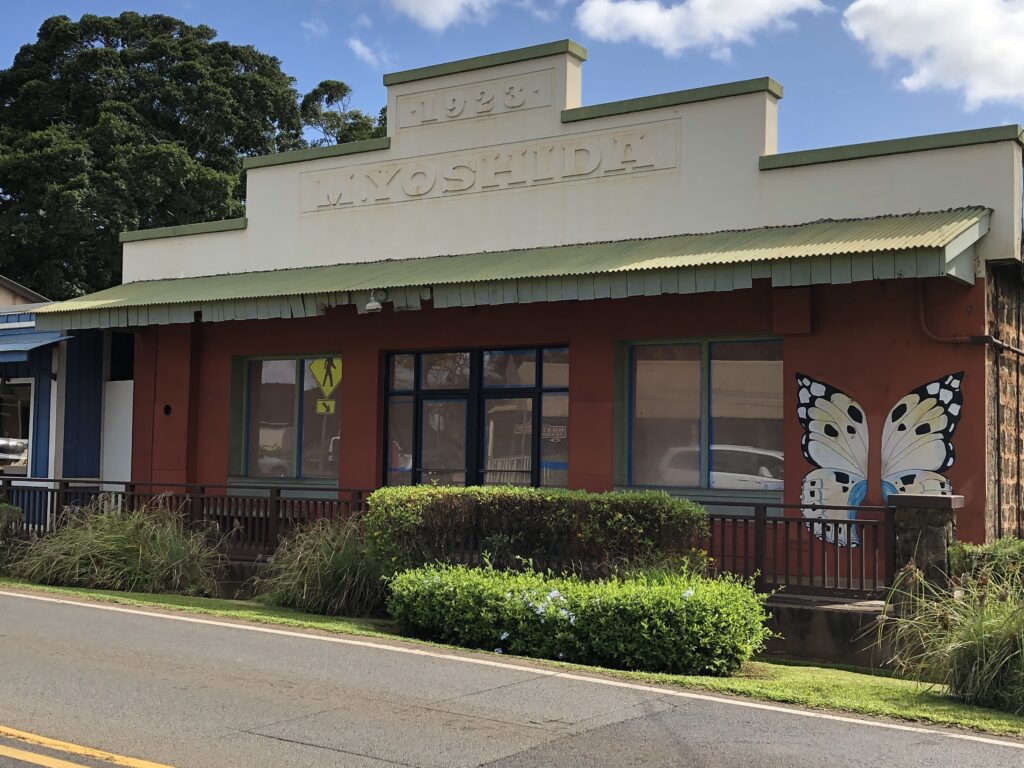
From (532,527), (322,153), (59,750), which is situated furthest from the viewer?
(322,153)

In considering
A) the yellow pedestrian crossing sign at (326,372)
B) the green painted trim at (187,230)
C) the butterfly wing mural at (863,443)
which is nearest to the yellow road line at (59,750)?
the butterfly wing mural at (863,443)

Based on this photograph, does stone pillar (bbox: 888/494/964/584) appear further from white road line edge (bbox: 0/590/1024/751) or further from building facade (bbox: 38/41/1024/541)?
white road line edge (bbox: 0/590/1024/751)

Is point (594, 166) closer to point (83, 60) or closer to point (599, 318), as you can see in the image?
point (599, 318)

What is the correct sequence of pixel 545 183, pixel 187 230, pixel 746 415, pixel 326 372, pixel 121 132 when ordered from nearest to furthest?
pixel 746 415, pixel 545 183, pixel 326 372, pixel 187 230, pixel 121 132

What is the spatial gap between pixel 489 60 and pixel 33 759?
40.0ft

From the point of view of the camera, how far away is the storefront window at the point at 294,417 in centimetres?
1755

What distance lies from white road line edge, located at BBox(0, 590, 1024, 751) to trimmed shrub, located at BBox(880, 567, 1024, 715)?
0.99 m

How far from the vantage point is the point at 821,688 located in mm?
8516

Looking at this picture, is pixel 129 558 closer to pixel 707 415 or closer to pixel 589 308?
pixel 589 308

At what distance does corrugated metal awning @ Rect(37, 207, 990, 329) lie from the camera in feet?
38.8

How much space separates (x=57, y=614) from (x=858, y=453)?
8.83 metres

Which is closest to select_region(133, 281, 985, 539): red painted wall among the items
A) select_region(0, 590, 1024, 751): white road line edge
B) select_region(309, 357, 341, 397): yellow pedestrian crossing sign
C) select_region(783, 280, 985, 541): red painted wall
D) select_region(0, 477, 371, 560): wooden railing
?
select_region(783, 280, 985, 541): red painted wall

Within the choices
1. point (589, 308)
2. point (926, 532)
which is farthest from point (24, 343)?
point (926, 532)

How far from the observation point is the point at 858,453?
1318cm
